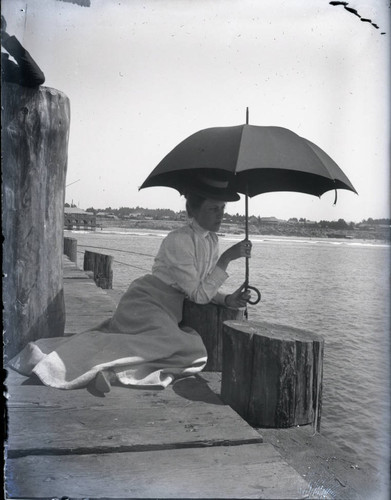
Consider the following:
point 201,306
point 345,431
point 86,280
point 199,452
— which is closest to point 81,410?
point 199,452

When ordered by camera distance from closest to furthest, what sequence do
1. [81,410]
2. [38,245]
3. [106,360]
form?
1. [81,410]
2. [106,360]
3. [38,245]

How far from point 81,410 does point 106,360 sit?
52 centimetres

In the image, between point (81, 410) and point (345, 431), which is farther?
point (345, 431)

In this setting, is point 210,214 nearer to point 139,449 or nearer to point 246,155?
point 246,155

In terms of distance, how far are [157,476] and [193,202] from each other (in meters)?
2.09

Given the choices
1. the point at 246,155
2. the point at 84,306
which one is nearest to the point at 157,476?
the point at 246,155

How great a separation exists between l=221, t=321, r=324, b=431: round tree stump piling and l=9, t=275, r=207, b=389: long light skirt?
0.45 metres

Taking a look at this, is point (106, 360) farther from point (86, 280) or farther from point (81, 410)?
point (86, 280)

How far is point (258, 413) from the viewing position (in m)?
2.82

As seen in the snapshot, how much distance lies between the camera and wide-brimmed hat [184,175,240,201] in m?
3.50

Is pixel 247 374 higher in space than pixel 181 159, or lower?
lower

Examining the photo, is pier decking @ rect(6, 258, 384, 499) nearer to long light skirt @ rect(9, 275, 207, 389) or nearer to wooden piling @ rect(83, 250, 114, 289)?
long light skirt @ rect(9, 275, 207, 389)

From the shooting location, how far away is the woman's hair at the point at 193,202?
11.8ft

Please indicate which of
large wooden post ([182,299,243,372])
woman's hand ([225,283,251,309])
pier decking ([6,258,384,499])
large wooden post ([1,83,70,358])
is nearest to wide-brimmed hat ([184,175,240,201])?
woman's hand ([225,283,251,309])
